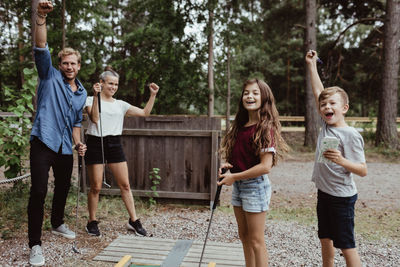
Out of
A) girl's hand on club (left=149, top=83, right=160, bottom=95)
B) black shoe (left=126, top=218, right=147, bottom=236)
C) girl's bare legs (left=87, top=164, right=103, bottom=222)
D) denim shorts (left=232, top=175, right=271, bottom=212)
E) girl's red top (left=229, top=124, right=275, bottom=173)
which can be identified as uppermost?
girl's hand on club (left=149, top=83, right=160, bottom=95)

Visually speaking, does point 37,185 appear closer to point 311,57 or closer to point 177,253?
point 177,253

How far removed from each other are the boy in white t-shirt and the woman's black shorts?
2.26 metres

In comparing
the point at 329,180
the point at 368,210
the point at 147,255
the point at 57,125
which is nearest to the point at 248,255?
the point at 329,180

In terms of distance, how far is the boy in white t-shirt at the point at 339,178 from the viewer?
220cm

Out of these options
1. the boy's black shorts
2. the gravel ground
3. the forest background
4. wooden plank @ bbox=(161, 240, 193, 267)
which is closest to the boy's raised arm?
the boy's black shorts

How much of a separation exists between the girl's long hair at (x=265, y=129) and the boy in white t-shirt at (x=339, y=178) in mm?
295

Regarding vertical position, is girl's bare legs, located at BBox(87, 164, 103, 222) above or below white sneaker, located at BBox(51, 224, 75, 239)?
above

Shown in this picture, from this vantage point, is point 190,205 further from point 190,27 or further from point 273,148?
point 190,27

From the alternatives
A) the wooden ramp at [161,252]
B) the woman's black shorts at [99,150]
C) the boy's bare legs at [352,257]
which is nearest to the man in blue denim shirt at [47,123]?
the woman's black shorts at [99,150]

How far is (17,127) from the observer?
4172 millimetres

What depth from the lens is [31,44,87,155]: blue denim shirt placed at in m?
2.95

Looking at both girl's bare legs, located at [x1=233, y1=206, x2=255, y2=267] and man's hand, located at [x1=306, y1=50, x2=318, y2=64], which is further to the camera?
man's hand, located at [x1=306, y1=50, x2=318, y2=64]

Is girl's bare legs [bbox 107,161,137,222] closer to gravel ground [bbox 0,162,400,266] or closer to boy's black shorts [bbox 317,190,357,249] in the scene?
gravel ground [bbox 0,162,400,266]

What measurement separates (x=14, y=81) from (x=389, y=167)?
20.2 metres
